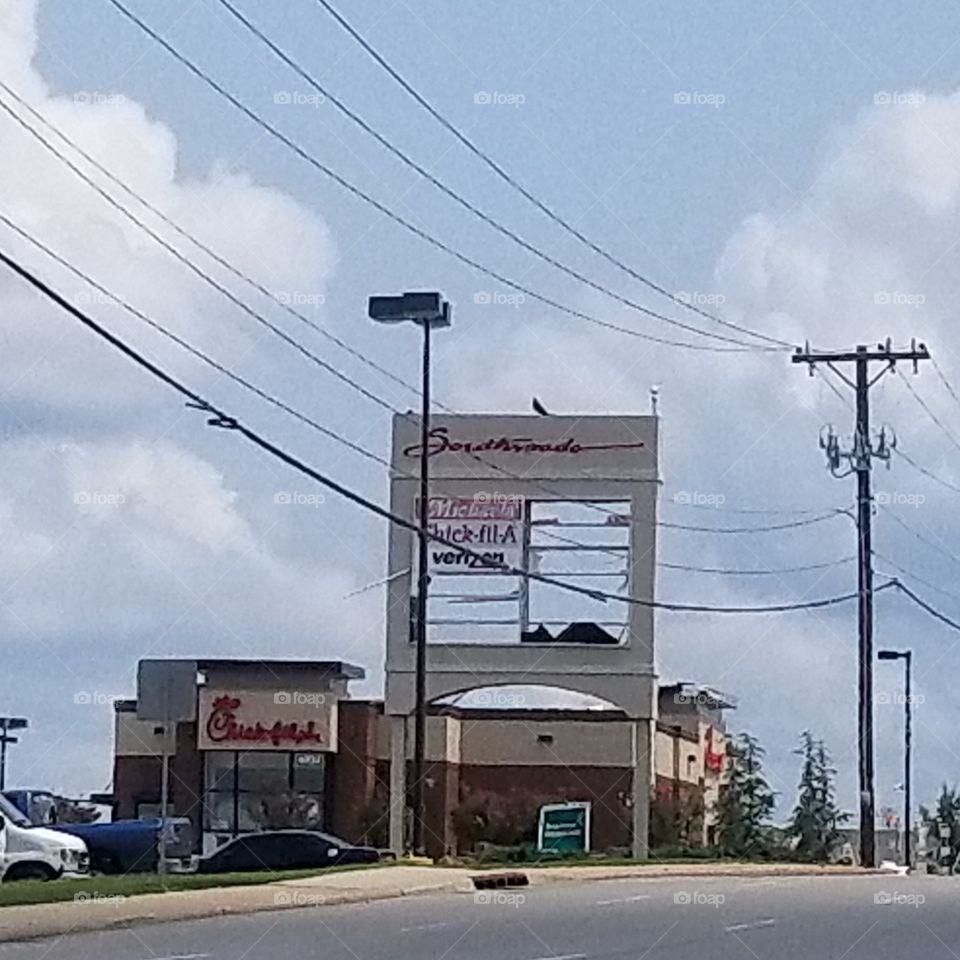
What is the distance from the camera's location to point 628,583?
56.1m

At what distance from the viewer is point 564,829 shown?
49.5m


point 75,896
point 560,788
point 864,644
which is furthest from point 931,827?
point 75,896

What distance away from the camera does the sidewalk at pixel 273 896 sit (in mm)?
24062

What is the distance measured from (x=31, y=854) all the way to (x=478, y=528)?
982 inches

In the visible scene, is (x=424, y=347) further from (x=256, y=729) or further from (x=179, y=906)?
(x=256, y=729)

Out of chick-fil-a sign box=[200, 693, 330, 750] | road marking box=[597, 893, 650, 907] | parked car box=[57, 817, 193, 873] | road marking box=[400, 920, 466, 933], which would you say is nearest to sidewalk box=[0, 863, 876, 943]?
road marking box=[400, 920, 466, 933]

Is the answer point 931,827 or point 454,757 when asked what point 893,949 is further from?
point 931,827

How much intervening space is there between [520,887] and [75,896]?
30.3 feet
